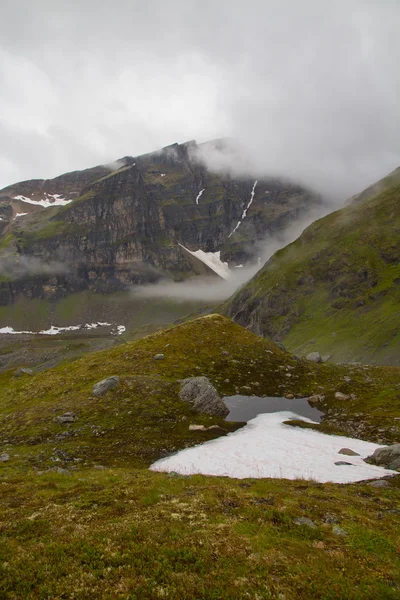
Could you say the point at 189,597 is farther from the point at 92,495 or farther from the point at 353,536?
the point at 92,495

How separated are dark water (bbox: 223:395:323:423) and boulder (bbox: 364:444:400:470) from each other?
48.1 ft

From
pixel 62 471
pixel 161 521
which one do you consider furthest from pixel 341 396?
pixel 161 521

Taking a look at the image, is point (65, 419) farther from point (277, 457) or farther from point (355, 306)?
point (355, 306)

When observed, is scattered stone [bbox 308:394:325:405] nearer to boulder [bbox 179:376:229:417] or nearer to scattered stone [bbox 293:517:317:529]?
boulder [bbox 179:376:229:417]

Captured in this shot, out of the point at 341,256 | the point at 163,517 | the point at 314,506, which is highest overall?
the point at 341,256

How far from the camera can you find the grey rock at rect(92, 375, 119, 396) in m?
44.0

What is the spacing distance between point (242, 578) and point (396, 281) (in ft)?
573

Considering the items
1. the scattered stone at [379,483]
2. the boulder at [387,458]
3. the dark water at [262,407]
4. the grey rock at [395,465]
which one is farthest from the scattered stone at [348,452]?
the dark water at [262,407]

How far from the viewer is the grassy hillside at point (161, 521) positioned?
10617mm

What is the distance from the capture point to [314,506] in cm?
1759

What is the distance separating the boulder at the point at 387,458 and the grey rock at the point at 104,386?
1233 inches

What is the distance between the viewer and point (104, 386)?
44906 mm

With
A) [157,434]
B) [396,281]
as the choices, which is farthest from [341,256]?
[157,434]

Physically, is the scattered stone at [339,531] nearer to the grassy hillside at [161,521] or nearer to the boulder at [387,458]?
the grassy hillside at [161,521]
